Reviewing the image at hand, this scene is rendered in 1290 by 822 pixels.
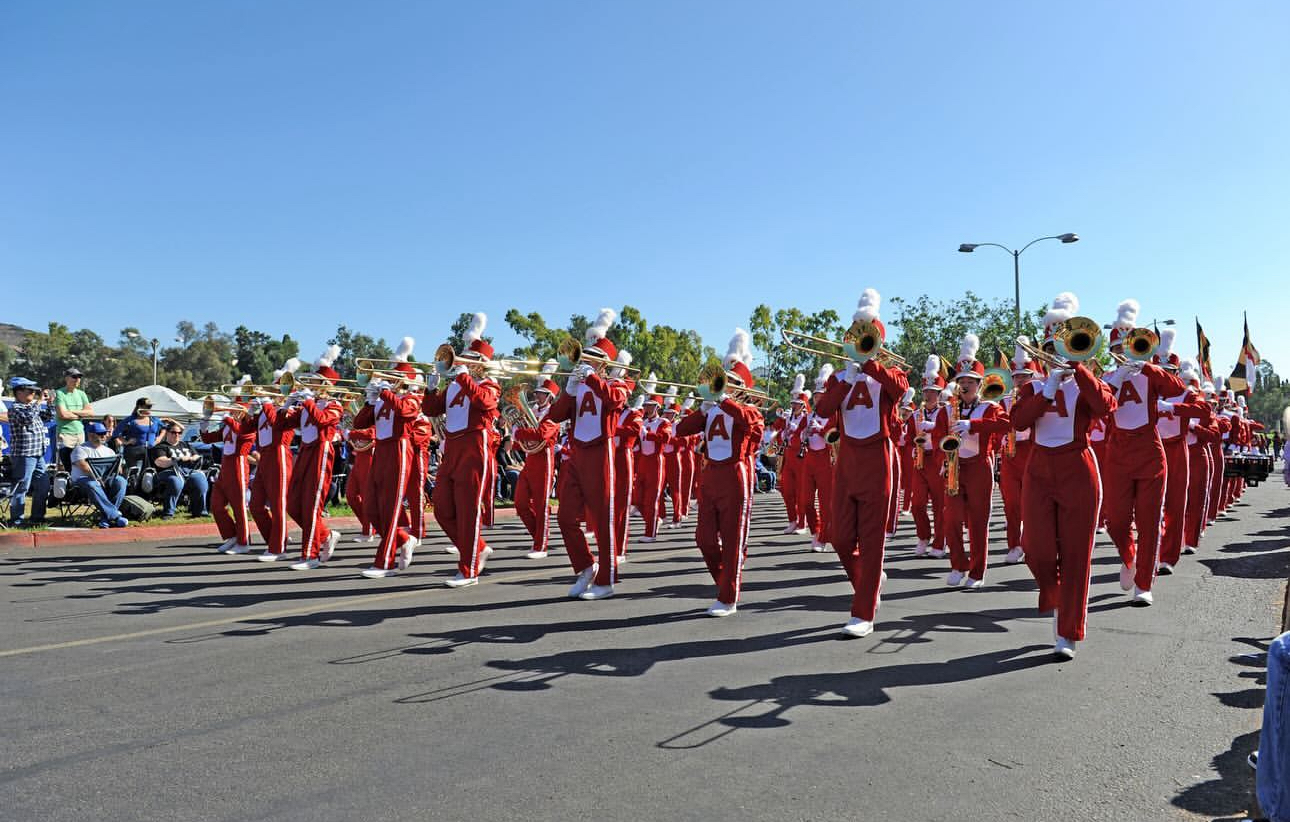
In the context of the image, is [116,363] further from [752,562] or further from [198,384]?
[752,562]

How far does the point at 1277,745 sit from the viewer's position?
2895mm

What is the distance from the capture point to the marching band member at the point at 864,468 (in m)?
6.99

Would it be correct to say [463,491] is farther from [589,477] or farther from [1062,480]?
[1062,480]

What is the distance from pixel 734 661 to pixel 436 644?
1.95 meters

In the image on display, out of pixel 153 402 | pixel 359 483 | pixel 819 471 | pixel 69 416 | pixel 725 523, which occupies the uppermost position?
pixel 153 402

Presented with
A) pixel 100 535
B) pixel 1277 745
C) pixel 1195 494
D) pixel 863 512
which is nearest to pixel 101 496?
pixel 100 535

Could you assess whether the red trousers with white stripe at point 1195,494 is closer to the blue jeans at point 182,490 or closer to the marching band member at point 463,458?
the marching band member at point 463,458

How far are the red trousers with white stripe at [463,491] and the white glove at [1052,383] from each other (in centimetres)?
502

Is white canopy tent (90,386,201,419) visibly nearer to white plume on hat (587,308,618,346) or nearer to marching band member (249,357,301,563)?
marching band member (249,357,301,563)

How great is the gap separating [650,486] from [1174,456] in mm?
7487

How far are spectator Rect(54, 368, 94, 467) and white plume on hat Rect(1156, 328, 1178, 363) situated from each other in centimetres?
1385

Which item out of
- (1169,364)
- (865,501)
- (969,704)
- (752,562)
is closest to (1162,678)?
(969,704)

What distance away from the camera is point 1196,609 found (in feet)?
26.8

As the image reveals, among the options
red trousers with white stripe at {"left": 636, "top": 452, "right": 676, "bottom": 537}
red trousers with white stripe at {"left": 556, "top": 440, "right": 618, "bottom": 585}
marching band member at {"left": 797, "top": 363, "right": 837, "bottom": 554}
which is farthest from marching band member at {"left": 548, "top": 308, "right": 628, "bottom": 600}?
red trousers with white stripe at {"left": 636, "top": 452, "right": 676, "bottom": 537}
